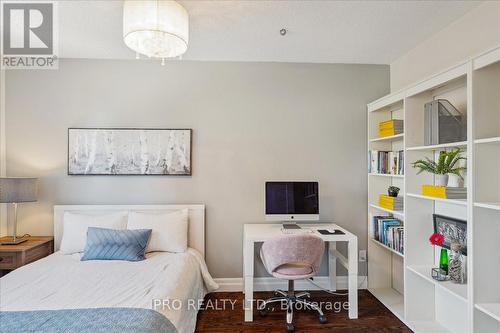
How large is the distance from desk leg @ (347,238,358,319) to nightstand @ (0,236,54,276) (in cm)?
303

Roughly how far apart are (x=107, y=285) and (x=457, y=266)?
259 centimetres

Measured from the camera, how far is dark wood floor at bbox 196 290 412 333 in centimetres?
231

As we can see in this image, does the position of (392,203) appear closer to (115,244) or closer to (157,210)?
(157,210)

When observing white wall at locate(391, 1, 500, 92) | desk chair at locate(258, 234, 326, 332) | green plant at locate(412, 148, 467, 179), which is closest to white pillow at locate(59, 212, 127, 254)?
desk chair at locate(258, 234, 326, 332)

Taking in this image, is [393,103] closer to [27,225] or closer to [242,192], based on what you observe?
[242,192]

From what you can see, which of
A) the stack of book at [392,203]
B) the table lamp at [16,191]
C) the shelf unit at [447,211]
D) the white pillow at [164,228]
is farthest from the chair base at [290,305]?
the table lamp at [16,191]

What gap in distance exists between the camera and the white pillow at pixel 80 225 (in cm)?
262

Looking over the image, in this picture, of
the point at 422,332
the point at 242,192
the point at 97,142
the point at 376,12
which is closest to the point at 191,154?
the point at 242,192

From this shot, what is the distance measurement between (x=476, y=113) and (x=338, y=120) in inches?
57.8

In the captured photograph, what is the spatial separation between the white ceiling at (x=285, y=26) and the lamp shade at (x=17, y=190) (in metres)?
1.40

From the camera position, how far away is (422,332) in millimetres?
2207

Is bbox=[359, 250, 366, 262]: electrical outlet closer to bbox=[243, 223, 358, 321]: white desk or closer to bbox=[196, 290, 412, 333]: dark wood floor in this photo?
bbox=[196, 290, 412, 333]: dark wood floor

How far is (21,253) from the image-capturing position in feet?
8.14

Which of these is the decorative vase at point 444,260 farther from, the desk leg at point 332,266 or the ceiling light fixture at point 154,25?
the ceiling light fixture at point 154,25
